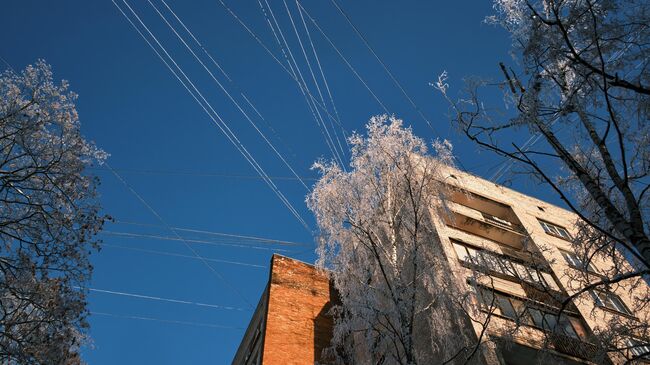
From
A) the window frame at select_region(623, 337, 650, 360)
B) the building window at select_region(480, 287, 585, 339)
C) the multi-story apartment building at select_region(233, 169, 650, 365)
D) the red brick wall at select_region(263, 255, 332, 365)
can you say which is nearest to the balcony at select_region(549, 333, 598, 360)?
the multi-story apartment building at select_region(233, 169, 650, 365)

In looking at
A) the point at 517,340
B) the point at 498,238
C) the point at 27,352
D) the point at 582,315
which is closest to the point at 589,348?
the point at 582,315

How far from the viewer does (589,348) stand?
515 inches

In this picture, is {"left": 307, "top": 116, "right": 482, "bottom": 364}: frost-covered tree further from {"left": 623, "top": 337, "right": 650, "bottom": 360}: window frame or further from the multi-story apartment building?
{"left": 623, "top": 337, "right": 650, "bottom": 360}: window frame

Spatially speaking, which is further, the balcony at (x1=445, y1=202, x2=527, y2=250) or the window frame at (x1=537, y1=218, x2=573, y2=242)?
the window frame at (x1=537, y1=218, x2=573, y2=242)

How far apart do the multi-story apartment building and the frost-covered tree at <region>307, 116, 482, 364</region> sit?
3.44ft

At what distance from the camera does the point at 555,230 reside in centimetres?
2270

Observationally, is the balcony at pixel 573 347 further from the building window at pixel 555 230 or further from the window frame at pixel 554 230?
the building window at pixel 555 230

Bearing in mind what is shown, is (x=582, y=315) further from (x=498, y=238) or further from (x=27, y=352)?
(x=27, y=352)

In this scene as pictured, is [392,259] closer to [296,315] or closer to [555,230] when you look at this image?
[296,315]

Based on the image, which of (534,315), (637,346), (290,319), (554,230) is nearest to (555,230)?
(554,230)

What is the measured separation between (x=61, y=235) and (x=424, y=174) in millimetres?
9645

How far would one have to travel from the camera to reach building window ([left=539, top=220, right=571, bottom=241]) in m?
22.1

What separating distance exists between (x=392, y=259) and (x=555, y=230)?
51.1 ft

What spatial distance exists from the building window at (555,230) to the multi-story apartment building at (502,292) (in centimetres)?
8
